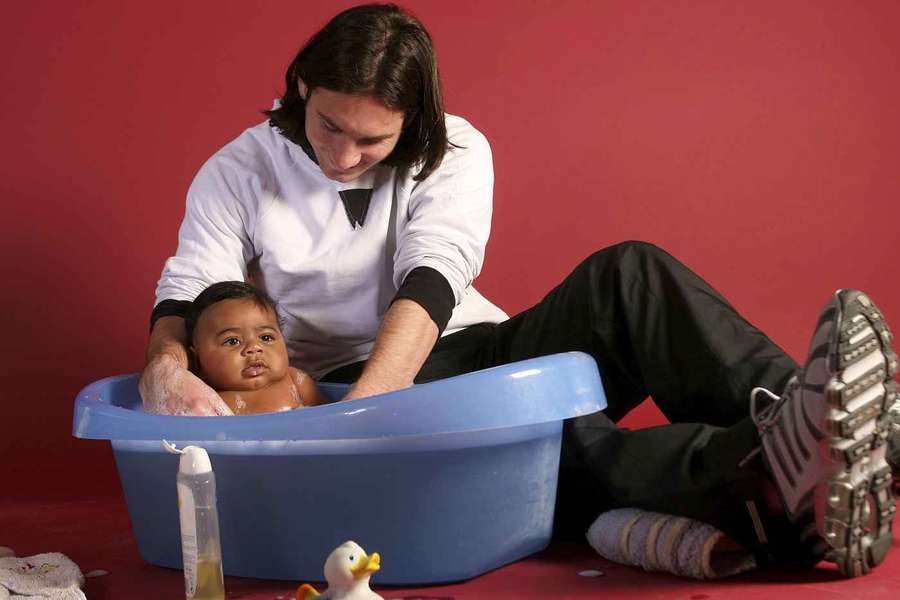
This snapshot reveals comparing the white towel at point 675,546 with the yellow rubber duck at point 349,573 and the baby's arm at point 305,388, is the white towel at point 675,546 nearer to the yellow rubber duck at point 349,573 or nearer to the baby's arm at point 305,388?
the yellow rubber duck at point 349,573

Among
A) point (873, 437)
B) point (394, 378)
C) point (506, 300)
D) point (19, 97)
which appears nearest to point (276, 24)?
point (19, 97)

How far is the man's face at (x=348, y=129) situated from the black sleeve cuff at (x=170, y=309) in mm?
312

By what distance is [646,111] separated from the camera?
8.95 ft

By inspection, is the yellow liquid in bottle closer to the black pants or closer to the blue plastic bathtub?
the blue plastic bathtub

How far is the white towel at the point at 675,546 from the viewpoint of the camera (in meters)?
1.50

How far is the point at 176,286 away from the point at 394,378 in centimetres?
47

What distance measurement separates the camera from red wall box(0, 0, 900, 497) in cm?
251

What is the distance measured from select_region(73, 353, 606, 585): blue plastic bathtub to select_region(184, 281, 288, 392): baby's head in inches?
9.4

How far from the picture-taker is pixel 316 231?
1939 mm

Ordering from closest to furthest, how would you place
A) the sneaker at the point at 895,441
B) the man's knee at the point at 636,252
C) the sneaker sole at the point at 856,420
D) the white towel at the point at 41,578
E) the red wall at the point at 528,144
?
the sneaker sole at the point at 856,420, the sneaker at the point at 895,441, the white towel at the point at 41,578, the man's knee at the point at 636,252, the red wall at the point at 528,144

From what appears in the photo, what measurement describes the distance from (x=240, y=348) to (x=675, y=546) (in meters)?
0.72

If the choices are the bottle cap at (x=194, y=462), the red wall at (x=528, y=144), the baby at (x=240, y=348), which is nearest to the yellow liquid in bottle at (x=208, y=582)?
the bottle cap at (x=194, y=462)

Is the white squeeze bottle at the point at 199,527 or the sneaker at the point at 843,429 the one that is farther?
the white squeeze bottle at the point at 199,527

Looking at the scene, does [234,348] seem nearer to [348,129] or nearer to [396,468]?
[348,129]
